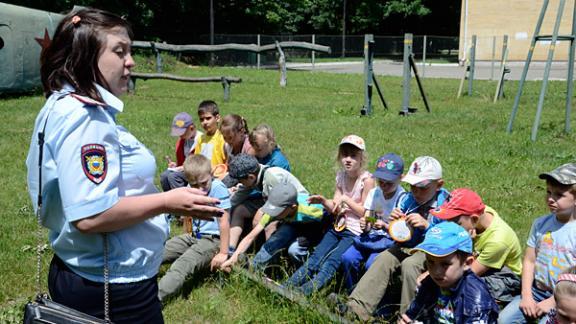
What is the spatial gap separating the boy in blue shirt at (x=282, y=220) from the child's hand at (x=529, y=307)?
173 cm

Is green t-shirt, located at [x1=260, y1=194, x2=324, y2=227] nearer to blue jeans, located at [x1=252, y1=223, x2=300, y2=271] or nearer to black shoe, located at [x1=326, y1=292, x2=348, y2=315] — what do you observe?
blue jeans, located at [x1=252, y1=223, x2=300, y2=271]

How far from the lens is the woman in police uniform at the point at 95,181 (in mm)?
1905

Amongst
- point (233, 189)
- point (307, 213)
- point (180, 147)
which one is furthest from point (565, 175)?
point (180, 147)

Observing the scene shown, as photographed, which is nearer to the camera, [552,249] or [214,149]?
[552,249]

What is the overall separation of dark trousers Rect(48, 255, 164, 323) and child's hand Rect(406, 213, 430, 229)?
1967 millimetres

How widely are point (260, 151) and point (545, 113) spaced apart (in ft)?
29.5

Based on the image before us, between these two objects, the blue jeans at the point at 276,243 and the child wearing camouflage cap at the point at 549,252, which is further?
the blue jeans at the point at 276,243

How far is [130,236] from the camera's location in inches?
81.8

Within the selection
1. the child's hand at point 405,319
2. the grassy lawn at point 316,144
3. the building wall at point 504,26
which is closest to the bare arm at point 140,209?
the child's hand at point 405,319

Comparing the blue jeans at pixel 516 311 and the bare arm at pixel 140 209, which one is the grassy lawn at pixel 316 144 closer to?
the blue jeans at pixel 516 311

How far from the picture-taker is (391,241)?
424 centimetres

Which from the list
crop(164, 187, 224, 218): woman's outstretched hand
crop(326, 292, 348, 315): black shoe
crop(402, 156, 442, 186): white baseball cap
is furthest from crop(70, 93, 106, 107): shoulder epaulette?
crop(402, 156, 442, 186): white baseball cap

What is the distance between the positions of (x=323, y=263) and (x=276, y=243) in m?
0.52

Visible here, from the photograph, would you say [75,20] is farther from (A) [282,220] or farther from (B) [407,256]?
(A) [282,220]
